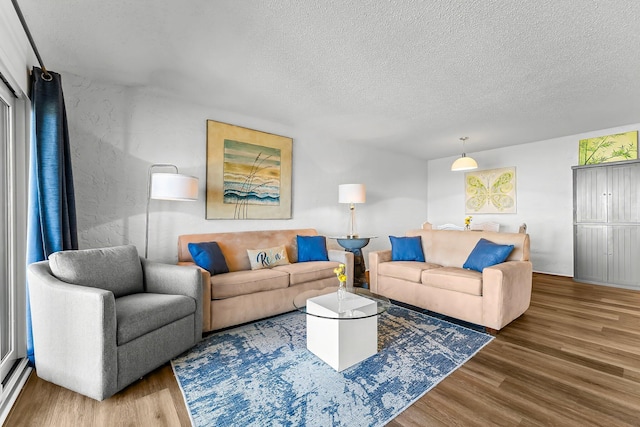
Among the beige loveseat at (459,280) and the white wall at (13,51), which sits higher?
the white wall at (13,51)

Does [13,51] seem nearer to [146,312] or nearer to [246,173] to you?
[146,312]

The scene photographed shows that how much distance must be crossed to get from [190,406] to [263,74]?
260 cm

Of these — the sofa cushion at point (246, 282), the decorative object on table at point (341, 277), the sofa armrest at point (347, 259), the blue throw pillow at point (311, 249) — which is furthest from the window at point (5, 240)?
the sofa armrest at point (347, 259)

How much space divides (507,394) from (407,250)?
207 centimetres

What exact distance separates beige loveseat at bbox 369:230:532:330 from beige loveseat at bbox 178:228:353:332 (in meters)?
0.62

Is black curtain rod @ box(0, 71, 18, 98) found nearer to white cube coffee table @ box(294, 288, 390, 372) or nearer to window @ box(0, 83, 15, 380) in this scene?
window @ box(0, 83, 15, 380)

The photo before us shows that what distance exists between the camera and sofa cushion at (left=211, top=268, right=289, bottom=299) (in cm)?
255

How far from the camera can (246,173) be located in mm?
3740

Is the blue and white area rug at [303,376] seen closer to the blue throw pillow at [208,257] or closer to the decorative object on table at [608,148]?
the blue throw pillow at [208,257]

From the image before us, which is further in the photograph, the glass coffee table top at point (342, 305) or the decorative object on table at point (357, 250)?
the decorative object on table at point (357, 250)

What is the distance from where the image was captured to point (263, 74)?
2.68 m

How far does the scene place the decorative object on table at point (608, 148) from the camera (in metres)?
4.21

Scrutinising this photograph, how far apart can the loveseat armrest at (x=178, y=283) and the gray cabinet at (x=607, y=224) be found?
5419mm

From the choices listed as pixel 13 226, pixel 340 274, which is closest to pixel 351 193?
pixel 340 274
